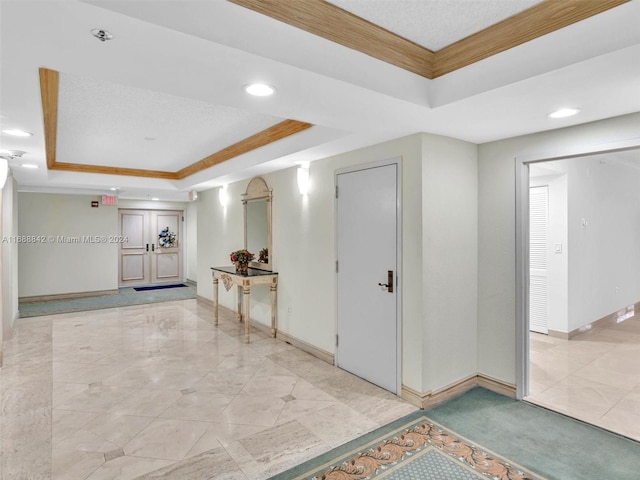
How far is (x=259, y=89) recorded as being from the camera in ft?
6.77

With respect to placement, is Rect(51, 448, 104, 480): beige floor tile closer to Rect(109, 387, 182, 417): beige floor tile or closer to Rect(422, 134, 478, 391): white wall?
Rect(109, 387, 182, 417): beige floor tile

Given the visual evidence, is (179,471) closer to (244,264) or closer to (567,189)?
(244,264)

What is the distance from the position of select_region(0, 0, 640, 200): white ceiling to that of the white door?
490 mm

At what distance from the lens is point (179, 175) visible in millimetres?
6746

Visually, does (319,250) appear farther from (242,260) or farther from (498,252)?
(498,252)

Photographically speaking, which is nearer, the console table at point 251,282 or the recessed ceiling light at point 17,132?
the recessed ceiling light at point 17,132

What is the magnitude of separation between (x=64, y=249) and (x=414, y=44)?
8534 millimetres

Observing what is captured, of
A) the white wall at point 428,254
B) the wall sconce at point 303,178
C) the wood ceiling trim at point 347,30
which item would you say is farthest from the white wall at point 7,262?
the wood ceiling trim at point 347,30

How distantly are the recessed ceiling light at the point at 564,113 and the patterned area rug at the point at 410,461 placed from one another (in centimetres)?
228

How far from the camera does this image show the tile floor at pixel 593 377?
115 inches

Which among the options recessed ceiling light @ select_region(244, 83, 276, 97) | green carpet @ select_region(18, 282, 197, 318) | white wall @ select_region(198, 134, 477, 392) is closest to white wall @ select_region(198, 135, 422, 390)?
white wall @ select_region(198, 134, 477, 392)

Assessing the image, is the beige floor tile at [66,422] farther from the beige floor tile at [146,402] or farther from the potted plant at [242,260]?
the potted plant at [242,260]

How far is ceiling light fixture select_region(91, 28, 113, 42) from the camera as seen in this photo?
4.69 feet

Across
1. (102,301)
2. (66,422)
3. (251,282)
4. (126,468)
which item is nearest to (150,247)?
(102,301)
